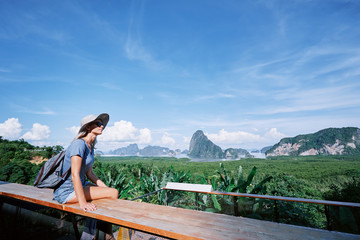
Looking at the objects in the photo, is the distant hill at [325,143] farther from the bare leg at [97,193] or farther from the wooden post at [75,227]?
the wooden post at [75,227]

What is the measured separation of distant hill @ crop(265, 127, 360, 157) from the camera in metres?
73.4

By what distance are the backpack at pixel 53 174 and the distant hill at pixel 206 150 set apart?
12606 cm

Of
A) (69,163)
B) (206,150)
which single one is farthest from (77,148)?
(206,150)

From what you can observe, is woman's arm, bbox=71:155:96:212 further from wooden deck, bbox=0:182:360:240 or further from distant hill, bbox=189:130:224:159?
distant hill, bbox=189:130:224:159

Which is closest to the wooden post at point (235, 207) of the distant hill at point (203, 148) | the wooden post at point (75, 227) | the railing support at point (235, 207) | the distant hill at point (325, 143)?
the railing support at point (235, 207)

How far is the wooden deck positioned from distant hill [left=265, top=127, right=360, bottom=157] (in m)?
92.4

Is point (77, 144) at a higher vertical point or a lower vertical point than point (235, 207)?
higher

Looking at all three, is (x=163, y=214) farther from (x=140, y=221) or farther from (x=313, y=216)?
(x=313, y=216)

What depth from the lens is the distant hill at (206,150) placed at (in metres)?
127

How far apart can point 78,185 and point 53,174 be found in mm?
345

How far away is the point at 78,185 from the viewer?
1.14 m

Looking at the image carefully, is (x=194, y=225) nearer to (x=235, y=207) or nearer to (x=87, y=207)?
(x=87, y=207)

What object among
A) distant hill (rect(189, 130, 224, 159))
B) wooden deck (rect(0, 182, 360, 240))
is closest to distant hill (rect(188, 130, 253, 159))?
distant hill (rect(189, 130, 224, 159))

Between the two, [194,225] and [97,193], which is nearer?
[194,225]
